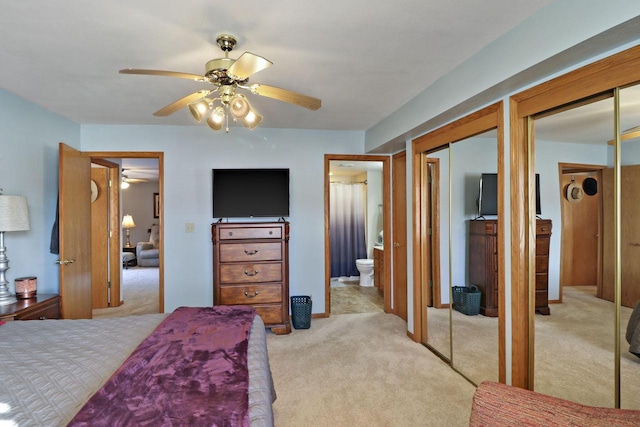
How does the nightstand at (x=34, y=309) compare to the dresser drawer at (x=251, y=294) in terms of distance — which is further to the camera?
the dresser drawer at (x=251, y=294)

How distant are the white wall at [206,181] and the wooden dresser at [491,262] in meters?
2.07

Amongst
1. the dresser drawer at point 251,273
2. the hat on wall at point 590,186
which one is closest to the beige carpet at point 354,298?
the dresser drawer at point 251,273

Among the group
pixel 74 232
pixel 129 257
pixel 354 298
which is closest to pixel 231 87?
pixel 74 232

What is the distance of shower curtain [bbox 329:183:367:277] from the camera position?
6.78 m

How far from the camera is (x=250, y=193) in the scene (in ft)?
13.6

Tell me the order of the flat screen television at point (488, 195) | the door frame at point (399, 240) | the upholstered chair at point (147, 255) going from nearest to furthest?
the flat screen television at point (488, 195)
the door frame at point (399, 240)
the upholstered chair at point (147, 255)

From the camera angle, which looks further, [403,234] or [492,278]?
[403,234]

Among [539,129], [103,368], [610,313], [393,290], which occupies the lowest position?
[393,290]

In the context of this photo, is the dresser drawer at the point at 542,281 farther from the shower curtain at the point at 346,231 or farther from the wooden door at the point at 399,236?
the shower curtain at the point at 346,231

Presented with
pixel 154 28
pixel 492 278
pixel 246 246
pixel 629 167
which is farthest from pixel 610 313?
pixel 246 246

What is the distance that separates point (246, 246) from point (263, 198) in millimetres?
673

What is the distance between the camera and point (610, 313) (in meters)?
1.69

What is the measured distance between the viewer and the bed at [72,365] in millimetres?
1187

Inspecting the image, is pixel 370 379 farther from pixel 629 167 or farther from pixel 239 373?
pixel 629 167
